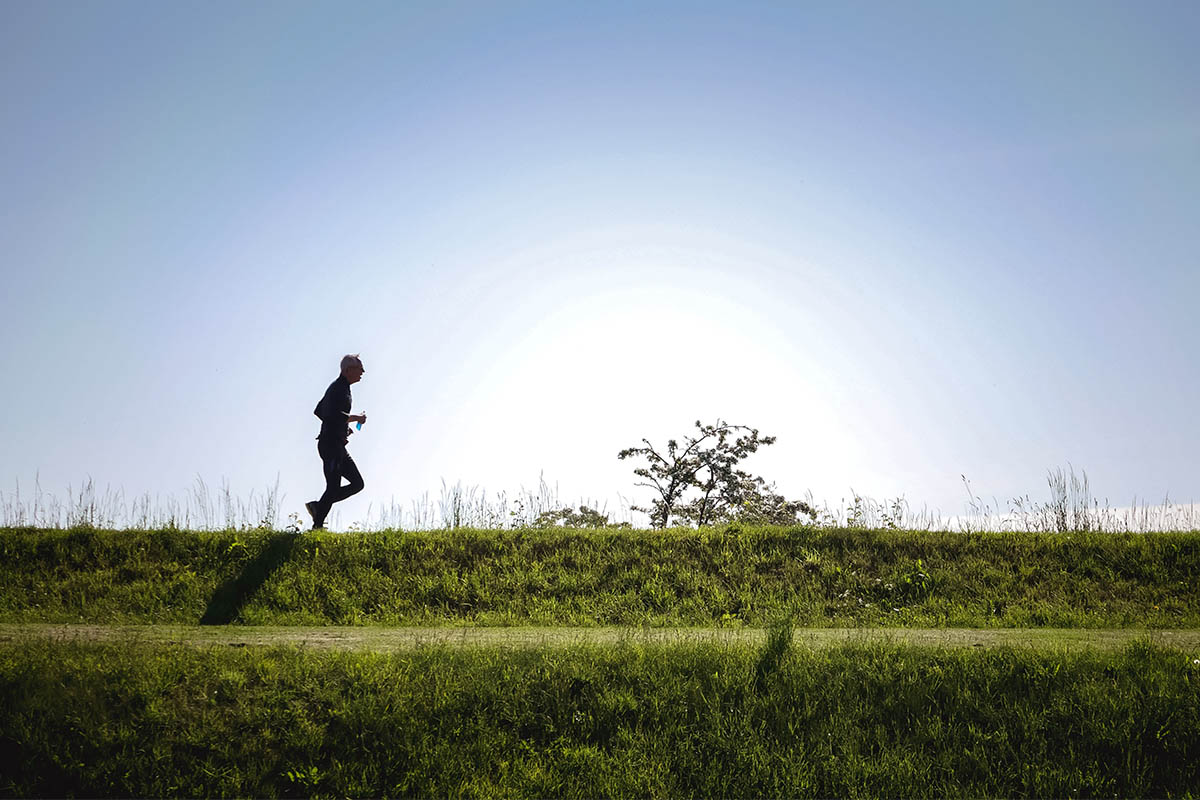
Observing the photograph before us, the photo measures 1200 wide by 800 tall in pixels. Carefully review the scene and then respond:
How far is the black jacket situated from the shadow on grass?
191 cm

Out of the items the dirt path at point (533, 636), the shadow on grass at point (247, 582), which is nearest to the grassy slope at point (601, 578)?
the shadow on grass at point (247, 582)

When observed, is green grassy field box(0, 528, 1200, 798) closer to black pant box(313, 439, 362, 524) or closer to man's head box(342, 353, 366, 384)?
black pant box(313, 439, 362, 524)

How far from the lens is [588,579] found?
14.8 meters

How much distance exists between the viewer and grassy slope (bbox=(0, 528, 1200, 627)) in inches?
535

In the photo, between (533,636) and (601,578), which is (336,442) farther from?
(533,636)

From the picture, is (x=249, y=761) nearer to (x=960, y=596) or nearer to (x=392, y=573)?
(x=392, y=573)

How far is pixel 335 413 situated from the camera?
15.3 metres

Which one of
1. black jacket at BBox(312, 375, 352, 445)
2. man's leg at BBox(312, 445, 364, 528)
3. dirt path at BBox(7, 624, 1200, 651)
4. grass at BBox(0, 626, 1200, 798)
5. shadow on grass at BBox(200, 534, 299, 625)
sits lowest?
grass at BBox(0, 626, 1200, 798)

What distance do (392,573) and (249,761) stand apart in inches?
265

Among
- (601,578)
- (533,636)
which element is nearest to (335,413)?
(601,578)

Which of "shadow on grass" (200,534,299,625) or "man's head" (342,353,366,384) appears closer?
"shadow on grass" (200,534,299,625)

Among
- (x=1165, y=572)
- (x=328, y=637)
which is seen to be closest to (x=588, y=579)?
(x=328, y=637)

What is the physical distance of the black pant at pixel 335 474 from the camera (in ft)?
49.9

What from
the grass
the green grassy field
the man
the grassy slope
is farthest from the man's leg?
the grass
